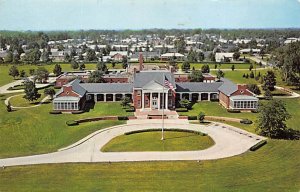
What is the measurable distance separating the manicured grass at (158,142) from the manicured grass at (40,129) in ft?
19.4

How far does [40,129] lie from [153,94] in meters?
20.8

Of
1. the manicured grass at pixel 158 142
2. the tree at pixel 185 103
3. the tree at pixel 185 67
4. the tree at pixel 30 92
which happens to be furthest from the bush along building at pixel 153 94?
the tree at pixel 185 67

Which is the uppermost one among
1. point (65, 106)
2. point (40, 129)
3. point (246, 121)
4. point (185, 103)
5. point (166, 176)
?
point (185, 103)

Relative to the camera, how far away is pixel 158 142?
1850 inches

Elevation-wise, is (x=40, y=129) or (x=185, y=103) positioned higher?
(x=185, y=103)

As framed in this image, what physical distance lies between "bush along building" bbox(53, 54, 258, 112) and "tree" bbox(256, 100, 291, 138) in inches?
598

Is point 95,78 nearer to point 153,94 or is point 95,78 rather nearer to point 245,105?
point 153,94

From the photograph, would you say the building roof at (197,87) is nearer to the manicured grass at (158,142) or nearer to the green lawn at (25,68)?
the manicured grass at (158,142)

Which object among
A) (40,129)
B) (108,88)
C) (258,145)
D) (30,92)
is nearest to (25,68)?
(30,92)

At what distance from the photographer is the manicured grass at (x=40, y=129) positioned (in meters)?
45.0

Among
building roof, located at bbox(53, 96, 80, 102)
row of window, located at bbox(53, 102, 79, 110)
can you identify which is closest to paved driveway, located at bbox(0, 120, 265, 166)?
row of window, located at bbox(53, 102, 79, 110)

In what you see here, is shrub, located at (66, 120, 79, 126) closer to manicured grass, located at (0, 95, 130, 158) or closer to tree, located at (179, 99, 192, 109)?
manicured grass, located at (0, 95, 130, 158)

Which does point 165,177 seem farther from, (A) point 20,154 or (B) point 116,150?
(A) point 20,154

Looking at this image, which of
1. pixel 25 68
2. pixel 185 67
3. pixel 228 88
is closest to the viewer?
pixel 228 88
